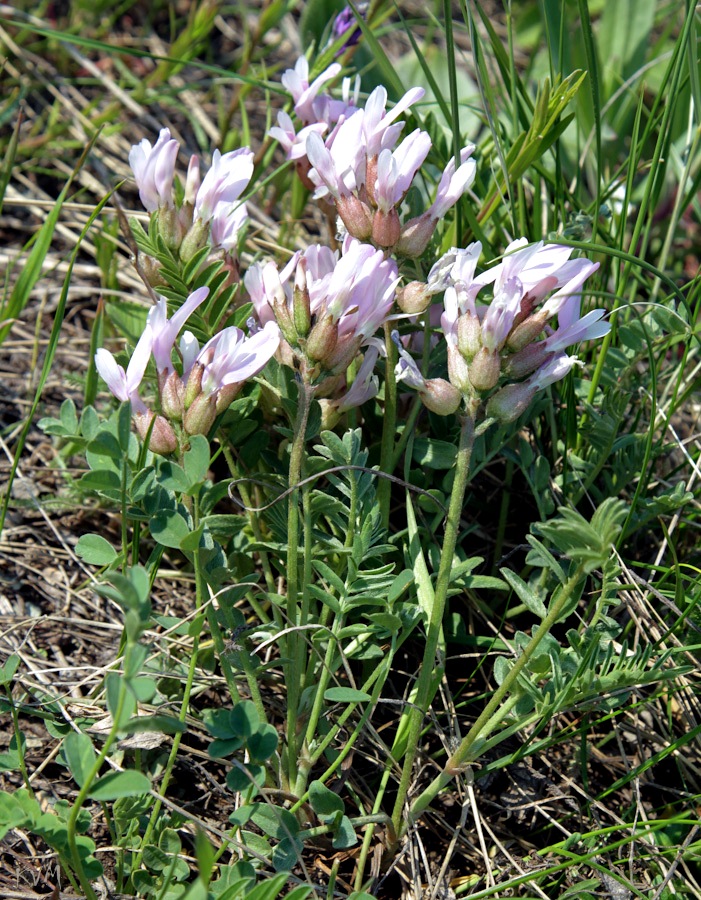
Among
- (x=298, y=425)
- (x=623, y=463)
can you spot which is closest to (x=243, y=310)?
(x=298, y=425)

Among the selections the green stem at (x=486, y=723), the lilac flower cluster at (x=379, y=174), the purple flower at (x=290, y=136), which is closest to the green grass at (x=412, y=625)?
the green stem at (x=486, y=723)

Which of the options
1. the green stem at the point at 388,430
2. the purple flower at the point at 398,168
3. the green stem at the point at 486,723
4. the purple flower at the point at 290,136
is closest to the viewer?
the green stem at the point at 486,723

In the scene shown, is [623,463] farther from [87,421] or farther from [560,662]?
[87,421]

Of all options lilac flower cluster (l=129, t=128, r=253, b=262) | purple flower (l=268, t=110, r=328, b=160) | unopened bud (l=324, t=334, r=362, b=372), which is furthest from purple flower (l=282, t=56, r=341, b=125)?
unopened bud (l=324, t=334, r=362, b=372)

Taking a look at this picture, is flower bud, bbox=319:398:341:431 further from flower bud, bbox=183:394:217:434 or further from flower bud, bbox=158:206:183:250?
flower bud, bbox=158:206:183:250

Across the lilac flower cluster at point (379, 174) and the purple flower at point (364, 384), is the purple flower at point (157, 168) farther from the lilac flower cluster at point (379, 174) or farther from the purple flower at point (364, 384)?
the purple flower at point (364, 384)

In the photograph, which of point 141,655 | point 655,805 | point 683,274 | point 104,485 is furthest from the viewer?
point 683,274
